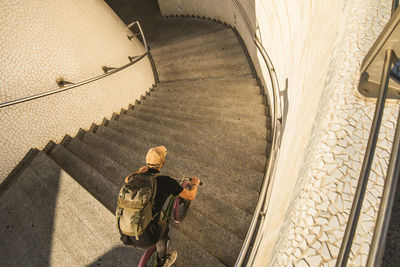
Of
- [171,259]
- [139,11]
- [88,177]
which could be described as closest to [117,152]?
[88,177]

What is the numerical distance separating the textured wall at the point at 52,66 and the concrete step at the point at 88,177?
343 millimetres

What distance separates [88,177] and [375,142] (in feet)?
10.3

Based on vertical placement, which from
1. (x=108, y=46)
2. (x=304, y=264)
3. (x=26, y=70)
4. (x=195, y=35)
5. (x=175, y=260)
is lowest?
(x=175, y=260)

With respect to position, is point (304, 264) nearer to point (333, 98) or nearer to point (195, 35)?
point (333, 98)

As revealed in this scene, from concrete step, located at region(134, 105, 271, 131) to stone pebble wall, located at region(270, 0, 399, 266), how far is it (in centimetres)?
248

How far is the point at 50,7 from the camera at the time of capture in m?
3.10

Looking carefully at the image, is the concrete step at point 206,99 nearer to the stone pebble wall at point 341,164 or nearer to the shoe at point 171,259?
the shoe at point 171,259

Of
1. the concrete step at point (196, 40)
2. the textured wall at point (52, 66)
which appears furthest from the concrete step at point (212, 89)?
the concrete step at point (196, 40)

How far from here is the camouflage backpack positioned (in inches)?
60.0

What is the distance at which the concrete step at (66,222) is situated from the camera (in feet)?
7.15

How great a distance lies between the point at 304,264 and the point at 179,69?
612 cm

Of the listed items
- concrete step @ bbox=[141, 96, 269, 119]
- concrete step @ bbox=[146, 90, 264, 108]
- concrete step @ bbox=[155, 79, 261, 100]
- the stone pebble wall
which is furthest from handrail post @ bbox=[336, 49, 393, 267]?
concrete step @ bbox=[155, 79, 261, 100]

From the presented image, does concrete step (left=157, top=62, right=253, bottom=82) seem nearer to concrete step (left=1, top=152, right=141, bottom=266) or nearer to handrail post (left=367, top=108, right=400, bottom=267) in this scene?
concrete step (left=1, top=152, right=141, bottom=266)

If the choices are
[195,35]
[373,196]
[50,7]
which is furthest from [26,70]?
[195,35]
